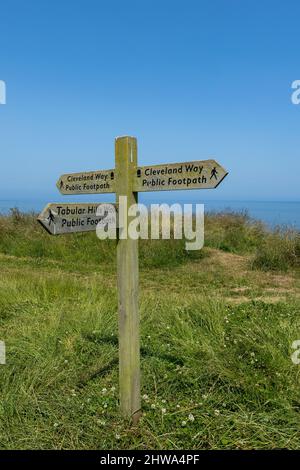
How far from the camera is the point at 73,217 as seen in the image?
2.77 meters

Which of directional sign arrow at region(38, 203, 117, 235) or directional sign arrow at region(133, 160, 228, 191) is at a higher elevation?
directional sign arrow at region(133, 160, 228, 191)

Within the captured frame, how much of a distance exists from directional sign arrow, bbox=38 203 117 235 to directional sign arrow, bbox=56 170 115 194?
165mm

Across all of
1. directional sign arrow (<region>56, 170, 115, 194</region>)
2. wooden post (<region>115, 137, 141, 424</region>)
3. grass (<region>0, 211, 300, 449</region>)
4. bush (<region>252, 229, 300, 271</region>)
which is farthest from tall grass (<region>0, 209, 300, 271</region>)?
wooden post (<region>115, 137, 141, 424</region>)

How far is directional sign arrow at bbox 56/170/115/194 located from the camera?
9.68 ft

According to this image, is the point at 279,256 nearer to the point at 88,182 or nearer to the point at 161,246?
the point at 161,246

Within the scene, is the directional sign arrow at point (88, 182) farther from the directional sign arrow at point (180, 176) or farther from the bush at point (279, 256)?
the bush at point (279, 256)

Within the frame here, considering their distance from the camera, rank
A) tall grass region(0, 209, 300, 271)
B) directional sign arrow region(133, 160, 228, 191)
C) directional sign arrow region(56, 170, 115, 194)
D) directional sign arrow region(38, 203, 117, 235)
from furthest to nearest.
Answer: tall grass region(0, 209, 300, 271) < directional sign arrow region(56, 170, 115, 194) < directional sign arrow region(38, 203, 117, 235) < directional sign arrow region(133, 160, 228, 191)

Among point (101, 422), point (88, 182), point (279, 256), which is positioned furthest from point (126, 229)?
point (279, 256)

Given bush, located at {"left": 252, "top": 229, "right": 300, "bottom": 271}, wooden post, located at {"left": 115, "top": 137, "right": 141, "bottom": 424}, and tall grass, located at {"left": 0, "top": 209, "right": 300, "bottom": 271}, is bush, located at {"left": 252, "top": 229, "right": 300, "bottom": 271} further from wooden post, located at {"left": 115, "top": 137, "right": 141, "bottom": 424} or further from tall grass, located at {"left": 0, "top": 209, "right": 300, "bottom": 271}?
wooden post, located at {"left": 115, "top": 137, "right": 141, "bottom": 424}

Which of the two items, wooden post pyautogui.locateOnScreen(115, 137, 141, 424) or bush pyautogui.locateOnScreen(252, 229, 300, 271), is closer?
wooden post pyautogui.locateOnScreen(115, 137, 141, 424)

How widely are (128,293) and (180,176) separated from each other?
2.96ft

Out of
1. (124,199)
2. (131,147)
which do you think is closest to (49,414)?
(124,199)

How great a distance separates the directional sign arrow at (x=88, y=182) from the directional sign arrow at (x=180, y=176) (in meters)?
0.22

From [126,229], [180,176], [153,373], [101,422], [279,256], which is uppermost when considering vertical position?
[180,176]
